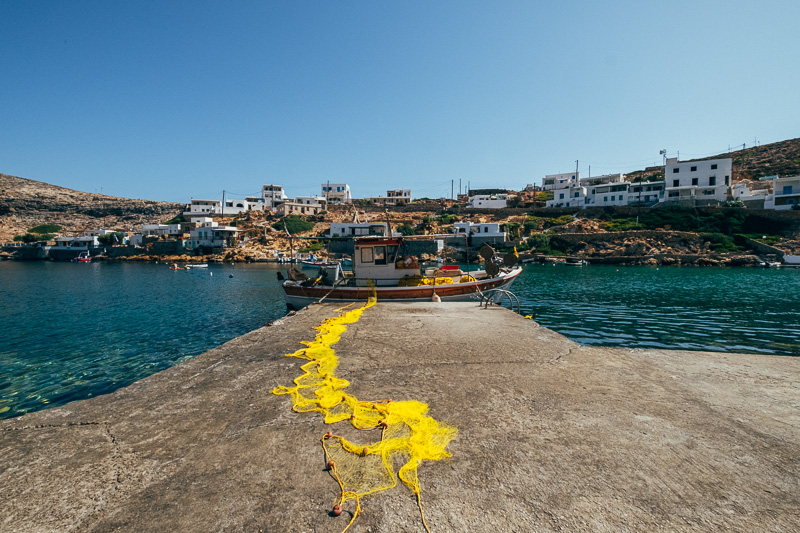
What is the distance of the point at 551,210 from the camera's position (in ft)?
233

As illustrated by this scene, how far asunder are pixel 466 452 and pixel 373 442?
40.7 inches

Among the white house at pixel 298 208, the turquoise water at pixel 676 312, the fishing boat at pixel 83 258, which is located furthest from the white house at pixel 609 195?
the fishing boat at pixel 83 258

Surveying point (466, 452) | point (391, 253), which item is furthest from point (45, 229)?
point (466, 452)

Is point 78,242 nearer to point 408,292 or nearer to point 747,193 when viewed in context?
point 408,292

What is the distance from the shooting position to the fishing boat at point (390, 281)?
656 inches

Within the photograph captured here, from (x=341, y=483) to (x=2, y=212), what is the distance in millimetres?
155225

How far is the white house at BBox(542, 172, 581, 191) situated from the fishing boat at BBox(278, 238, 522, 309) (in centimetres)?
7673

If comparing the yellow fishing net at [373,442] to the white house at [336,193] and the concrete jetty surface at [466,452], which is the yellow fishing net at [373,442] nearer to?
the concrete jetty surface at [466,452]

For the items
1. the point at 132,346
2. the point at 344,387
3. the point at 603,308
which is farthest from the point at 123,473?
the point at 603,308

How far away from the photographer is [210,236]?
74.6 meters

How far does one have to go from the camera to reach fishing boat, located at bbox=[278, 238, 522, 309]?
1666 cm

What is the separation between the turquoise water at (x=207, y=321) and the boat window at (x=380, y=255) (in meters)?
6.86

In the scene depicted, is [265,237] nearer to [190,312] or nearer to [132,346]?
[190,312]

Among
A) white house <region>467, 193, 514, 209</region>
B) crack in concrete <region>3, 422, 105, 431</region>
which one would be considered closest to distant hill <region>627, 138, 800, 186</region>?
white house <region>467, 193, 514, 209</region>
